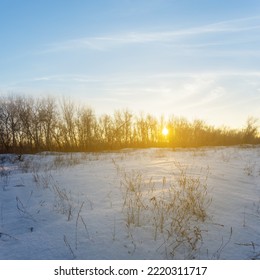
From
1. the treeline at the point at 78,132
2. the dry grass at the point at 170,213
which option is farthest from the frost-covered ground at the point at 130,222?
the treeline at the point at 78,132

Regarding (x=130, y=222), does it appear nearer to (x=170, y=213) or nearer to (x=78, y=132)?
(x=170, y=213)

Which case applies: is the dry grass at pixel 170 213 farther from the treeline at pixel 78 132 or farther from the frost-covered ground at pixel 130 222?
the treeline at pixel 78 132

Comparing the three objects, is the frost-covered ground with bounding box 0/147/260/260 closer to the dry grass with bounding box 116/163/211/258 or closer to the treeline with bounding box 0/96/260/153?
the dry grass with bounding box 116/163/211/258

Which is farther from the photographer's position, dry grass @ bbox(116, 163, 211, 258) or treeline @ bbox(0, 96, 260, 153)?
treeline @ bbox(0, 96, 260, 153)

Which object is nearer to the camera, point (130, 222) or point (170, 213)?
point (130, 222)

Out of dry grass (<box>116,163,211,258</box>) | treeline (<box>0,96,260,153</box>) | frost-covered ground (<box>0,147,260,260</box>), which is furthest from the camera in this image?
treeline (<box>0,96,260,153</box>)

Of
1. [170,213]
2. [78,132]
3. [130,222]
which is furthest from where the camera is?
[78,132]

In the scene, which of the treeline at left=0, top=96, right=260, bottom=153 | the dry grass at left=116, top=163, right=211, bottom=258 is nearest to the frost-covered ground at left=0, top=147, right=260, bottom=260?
the dry grass at left=116, top=163, right=211, bottom=258

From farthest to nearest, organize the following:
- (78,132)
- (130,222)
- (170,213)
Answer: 1. (78,132)
2. (170,213)
3. (130,222)

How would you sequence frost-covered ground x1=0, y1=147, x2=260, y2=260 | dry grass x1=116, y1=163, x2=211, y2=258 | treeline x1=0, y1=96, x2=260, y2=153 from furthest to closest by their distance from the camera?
treeline x1=0, y1=96, x2=260, y2=153, dry grass x1=116, y1=163, x2=211, y2=258, frost-covered ground x1=0, y1=147, x2=260, y2=260

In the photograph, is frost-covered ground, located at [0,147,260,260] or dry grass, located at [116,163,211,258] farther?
dry grass, located at [116,163,211,258]

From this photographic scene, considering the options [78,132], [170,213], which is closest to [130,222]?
[170,213]

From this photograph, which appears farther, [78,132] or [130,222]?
[78,132]
